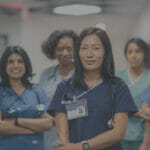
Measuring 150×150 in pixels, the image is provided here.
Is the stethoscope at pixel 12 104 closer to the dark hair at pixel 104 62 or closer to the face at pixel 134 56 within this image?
the dark hair at pixel 104 62

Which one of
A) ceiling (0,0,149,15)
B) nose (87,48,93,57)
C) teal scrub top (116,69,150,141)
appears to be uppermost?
ceiling (0,0,149,15)

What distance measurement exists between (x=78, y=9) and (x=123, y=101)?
402 centimetres

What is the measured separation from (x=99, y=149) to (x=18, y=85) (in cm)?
93

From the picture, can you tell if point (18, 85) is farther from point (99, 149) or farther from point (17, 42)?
point (17, 42)

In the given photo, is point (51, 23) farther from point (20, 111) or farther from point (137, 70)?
point (20, 111)

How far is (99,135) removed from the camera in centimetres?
149

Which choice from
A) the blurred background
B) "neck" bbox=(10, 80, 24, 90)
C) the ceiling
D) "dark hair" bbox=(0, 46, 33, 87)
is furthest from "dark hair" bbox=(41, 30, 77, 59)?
the blurred background

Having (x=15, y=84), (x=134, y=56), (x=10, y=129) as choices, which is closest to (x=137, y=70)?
(x=134, y=56)

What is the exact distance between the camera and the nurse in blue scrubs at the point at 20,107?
6.88 ft

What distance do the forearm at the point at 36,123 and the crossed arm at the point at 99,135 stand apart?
0.55 m

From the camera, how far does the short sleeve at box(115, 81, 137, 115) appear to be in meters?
1.53

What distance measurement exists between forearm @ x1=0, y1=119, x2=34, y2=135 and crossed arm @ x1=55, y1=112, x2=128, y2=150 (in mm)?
581

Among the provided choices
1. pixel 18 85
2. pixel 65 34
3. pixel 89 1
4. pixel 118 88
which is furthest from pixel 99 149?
pixel 89 1

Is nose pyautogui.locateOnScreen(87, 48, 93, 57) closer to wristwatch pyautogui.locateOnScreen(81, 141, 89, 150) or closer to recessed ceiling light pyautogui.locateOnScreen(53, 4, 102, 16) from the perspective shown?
wristwatch pyautogui.locateOnScreen(81, 141, 89, 150)
